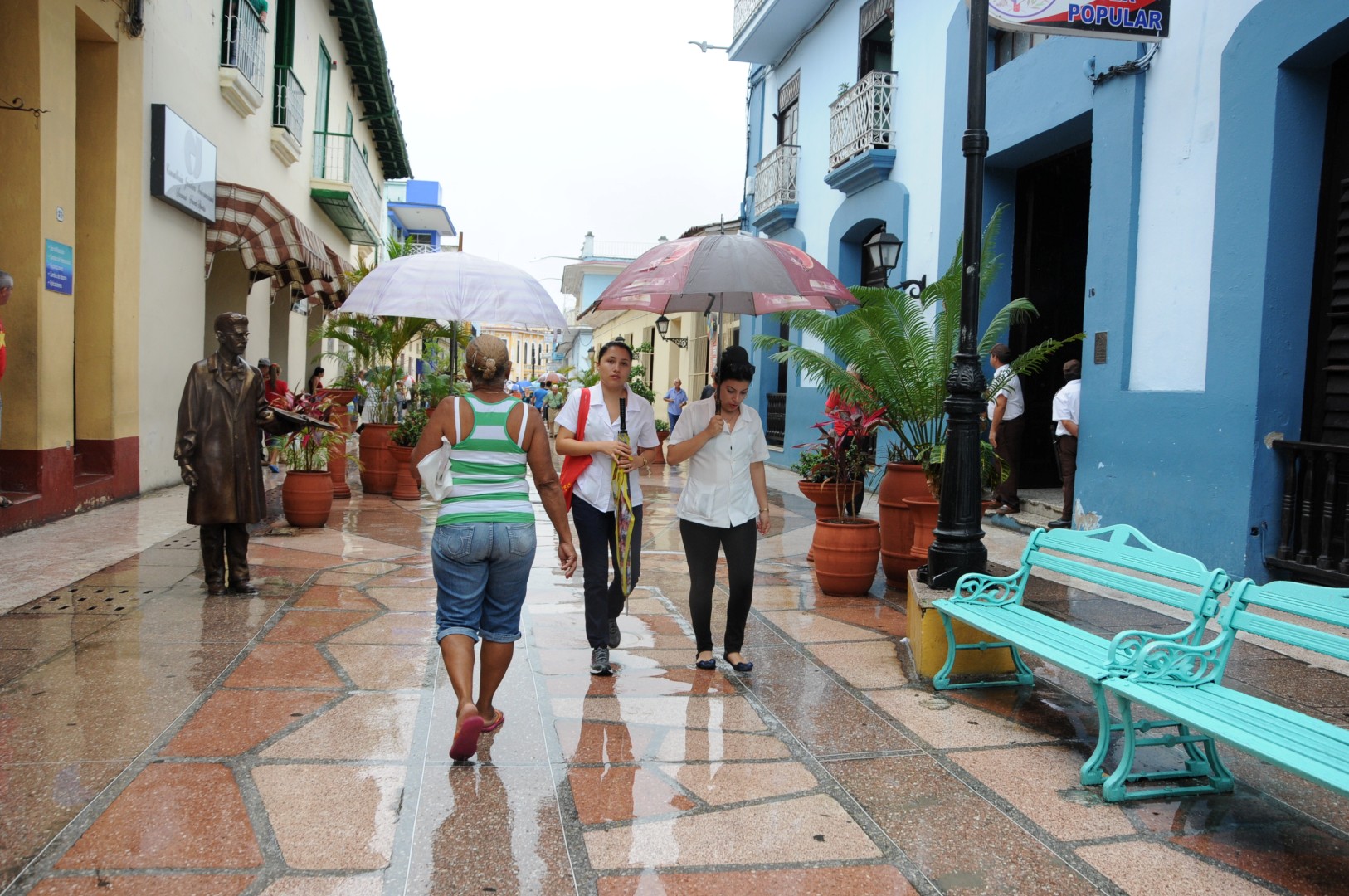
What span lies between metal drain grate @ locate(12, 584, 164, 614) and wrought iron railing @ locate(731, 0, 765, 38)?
46.9 feet

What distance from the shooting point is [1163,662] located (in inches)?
141

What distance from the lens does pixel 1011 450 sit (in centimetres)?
1031

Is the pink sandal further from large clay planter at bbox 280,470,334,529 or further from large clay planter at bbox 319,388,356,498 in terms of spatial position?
large clay planter at bbox 319,388,356,498

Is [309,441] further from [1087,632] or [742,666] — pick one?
[1087,632]

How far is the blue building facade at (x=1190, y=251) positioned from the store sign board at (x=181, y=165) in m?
8.36

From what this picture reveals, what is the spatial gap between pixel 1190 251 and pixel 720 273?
4595 millimetres

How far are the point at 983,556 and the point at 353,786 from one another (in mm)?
3218

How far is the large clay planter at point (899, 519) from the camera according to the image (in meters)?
7.24

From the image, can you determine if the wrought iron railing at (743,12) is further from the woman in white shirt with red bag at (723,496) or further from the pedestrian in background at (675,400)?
the woman in white shirt with red bag at (723,496)

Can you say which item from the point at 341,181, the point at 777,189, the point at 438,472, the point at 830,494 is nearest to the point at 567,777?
the point at 438,472

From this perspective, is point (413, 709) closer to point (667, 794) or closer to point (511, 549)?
point (511, 549)

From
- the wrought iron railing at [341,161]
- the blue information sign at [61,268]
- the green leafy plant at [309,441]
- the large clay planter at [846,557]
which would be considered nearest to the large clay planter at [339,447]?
the green leafy plant at [309,441]

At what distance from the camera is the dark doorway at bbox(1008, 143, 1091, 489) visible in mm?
11398

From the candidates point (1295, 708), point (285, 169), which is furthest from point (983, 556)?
point (285, 169)
